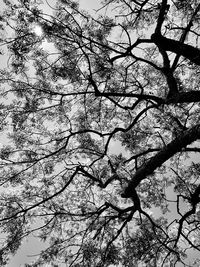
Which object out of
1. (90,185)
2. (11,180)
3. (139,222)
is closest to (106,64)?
(90,185)

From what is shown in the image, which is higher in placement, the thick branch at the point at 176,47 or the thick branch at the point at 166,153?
the thick branch at the point at 176,47

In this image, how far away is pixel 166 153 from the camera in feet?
15.3

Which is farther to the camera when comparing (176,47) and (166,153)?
(176,47)

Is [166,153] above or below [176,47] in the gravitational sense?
below

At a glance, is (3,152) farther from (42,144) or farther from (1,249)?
(1,249)

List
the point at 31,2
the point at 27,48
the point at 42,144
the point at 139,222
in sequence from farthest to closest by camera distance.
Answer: the point at 139,222 < the point at 42,144 < the point at 27,48 < the point at 31,2

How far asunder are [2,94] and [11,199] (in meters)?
2.41

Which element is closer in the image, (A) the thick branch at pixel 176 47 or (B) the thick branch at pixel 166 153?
(B) the thick branch at pixel 166 153

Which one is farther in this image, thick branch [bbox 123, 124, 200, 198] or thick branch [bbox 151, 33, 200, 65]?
thick branch [bbox 151, 33, 200, 65]

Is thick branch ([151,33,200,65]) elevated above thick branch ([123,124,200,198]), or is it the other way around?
thick branch ([151,33,200,65])

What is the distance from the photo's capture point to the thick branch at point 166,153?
13.2ft

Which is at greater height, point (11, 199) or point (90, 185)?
point (90, 185)

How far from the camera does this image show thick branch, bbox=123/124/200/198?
403cm

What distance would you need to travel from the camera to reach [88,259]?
17.9ft
